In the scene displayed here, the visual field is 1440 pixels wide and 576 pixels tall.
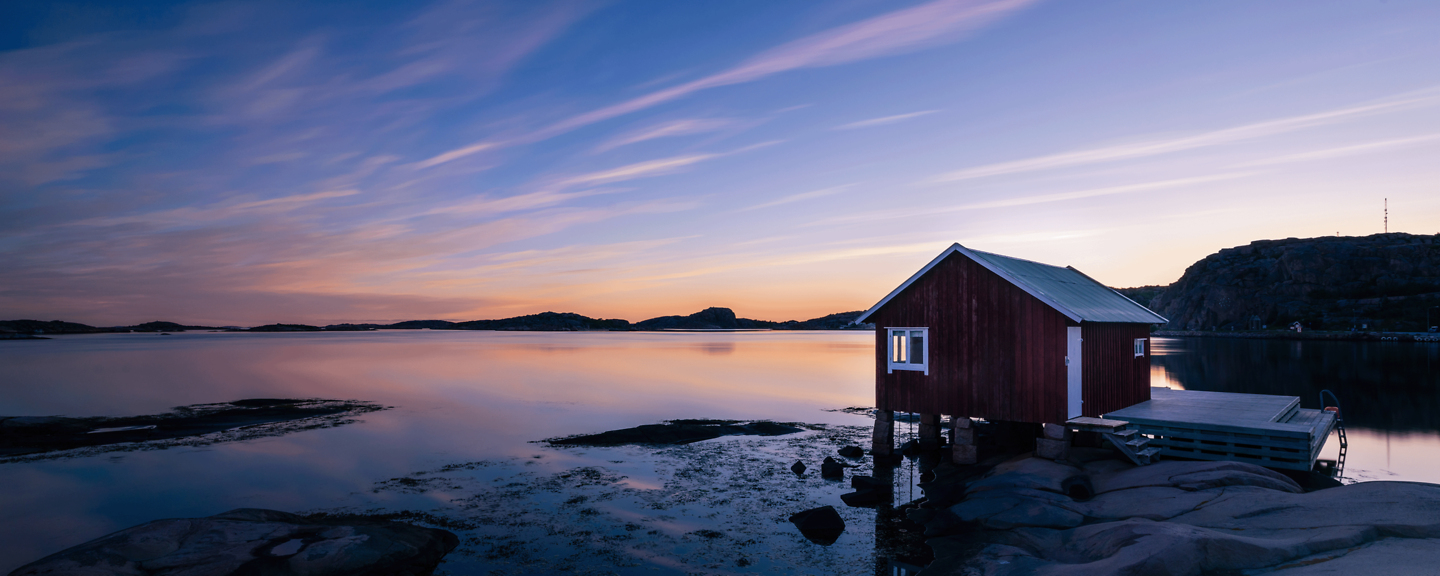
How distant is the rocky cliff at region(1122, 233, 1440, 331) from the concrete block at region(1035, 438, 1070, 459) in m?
155

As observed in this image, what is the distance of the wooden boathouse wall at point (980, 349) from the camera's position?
1855 cm

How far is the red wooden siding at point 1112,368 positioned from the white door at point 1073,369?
12.5 inches

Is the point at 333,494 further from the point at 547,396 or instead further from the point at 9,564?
the point at 547,396

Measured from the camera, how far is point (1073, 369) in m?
18.5

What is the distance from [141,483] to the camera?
842 inches

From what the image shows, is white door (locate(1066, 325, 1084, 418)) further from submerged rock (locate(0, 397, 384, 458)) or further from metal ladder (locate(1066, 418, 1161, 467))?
submerged rock (locate(0, 397, 384, 458))

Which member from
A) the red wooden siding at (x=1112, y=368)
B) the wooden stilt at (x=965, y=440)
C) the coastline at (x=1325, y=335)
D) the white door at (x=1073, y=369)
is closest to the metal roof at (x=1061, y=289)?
the red wooden siding at (x=1112, y=368)

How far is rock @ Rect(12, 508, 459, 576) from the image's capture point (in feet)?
38.4

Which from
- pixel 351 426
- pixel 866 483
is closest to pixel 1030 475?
pixel 866 483

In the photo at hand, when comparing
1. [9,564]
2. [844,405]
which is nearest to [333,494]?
[9,564]

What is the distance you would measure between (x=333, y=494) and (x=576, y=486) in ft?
24.0

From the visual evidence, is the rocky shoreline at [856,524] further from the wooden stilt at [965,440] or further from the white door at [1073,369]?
the white door at [1073,369]

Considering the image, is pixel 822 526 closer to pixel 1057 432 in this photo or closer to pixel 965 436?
pixel 965 436

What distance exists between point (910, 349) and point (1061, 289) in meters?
4.98
